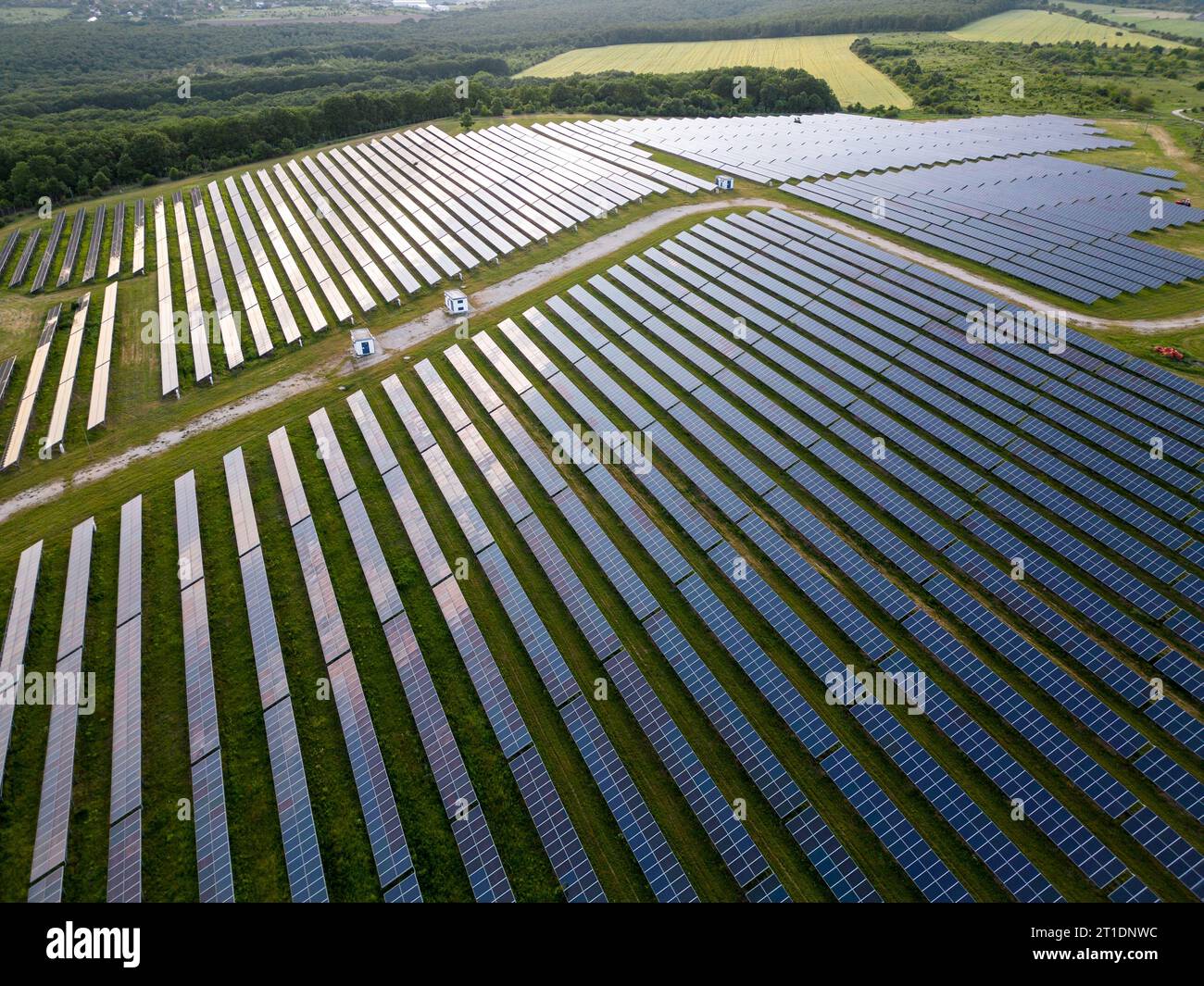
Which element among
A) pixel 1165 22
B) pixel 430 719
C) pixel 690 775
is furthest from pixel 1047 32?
pixel 430 719

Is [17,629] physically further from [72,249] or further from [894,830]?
[72,249]

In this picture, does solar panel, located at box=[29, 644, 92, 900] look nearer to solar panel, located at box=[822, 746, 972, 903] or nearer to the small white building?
solar panel, located at box=[822, 746, 972, 903]

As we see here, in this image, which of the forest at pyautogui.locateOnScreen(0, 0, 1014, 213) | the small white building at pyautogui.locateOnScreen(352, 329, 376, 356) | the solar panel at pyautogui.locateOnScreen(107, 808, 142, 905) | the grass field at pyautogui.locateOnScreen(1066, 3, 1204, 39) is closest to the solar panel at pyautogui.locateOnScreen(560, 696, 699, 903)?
the solar panel at pyautogui.locateOnScreen(107, 808, 142, 905)

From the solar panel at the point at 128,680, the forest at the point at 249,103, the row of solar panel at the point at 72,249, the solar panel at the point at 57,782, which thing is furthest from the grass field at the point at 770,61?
the solar panel at the point at 57,782

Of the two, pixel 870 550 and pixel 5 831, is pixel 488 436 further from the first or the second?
pixel 5 831

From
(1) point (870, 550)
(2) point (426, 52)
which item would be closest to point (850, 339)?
(1) point (870, 550)

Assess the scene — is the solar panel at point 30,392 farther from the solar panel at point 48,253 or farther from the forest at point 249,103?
the forest at point 249,103

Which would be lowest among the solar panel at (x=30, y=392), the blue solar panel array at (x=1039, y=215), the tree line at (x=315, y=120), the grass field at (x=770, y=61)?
the solar panel at (x=30, y=392)
